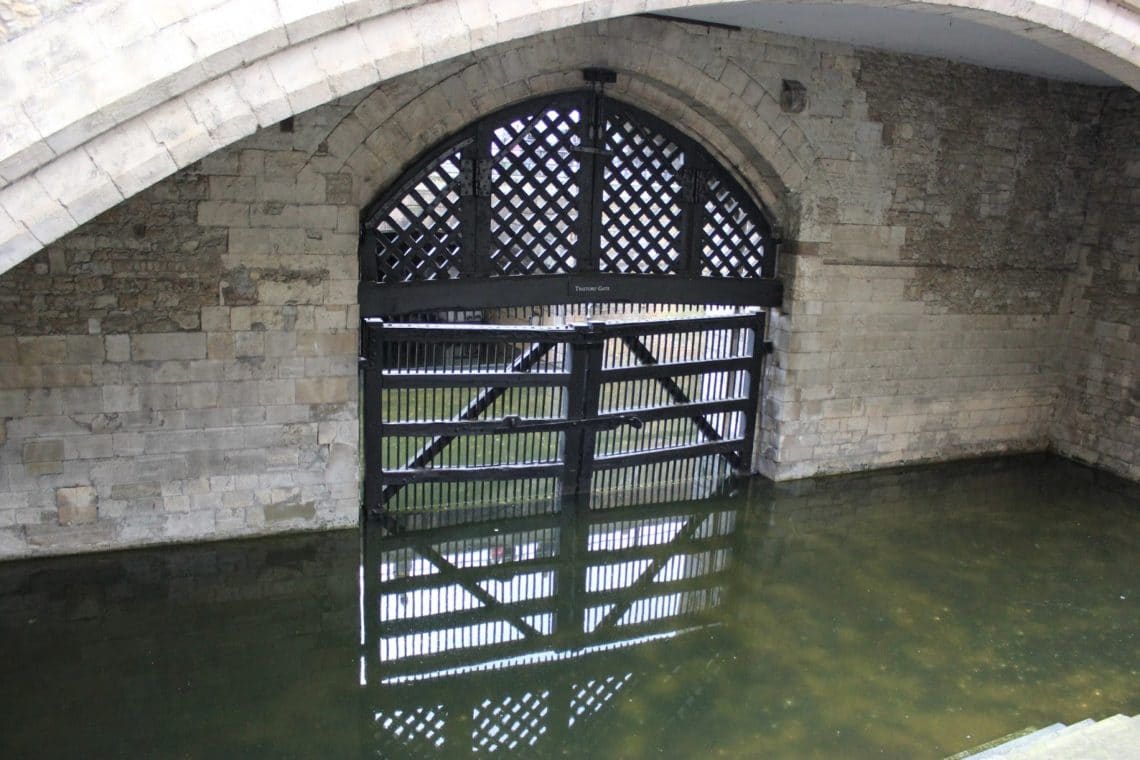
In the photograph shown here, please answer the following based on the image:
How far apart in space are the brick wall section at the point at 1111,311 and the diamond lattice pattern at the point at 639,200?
373cm

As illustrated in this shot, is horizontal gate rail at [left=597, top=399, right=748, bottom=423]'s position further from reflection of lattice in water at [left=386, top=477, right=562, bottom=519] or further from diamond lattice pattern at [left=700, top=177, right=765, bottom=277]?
diamond lattice pattern at [left=700, top=177, right=765, bottom=277]

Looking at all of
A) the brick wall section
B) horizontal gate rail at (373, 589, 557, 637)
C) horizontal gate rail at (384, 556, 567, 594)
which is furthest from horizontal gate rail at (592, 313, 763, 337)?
the brick wall section

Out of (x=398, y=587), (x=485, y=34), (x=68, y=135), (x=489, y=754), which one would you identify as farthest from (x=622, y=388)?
(x=68, y=135)

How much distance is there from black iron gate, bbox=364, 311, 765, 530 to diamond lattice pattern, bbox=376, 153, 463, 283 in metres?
0.33

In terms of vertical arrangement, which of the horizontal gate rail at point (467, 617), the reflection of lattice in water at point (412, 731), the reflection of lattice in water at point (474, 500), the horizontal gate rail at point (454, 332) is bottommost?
the reflection of lattice in water at point (412, 731)

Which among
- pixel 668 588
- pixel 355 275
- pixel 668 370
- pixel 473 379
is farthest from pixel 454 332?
pixel 668 588

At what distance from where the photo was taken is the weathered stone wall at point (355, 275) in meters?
4.67

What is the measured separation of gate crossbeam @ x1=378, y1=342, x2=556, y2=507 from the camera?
575 cm

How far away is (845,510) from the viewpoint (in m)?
6.23

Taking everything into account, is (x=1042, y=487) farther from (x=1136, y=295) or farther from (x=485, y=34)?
(x=485, y=34)

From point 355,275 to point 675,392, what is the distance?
2.53 m

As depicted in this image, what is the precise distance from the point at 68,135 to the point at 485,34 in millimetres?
1271

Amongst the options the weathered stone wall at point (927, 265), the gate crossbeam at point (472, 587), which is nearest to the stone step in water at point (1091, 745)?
the gate crossbeam at point (472, 587)

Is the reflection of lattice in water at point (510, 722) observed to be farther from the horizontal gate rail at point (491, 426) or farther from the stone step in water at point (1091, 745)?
the horizontal gate rail at point (491, 426)
